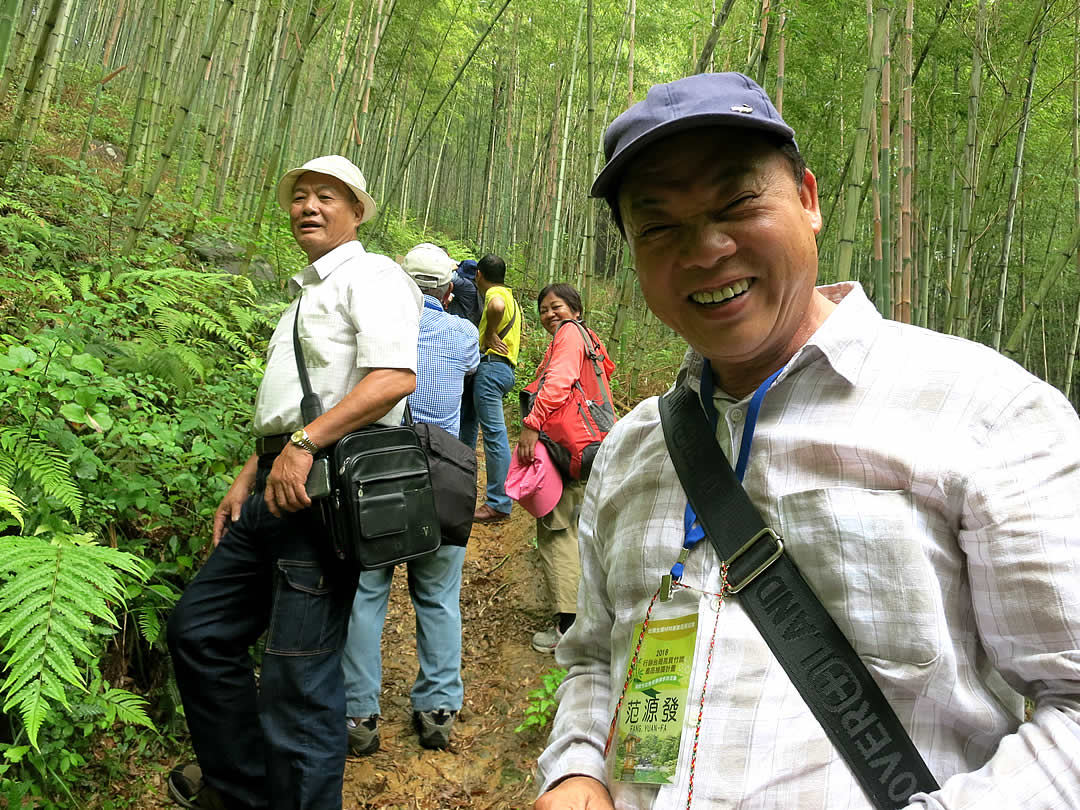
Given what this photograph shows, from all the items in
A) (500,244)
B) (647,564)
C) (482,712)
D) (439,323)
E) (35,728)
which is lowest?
(482,712)

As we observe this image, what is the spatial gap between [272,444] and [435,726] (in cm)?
147

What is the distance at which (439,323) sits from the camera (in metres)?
3.50

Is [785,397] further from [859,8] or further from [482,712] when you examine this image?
[859,8]

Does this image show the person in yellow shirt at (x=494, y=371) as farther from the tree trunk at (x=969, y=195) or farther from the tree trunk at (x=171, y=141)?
the tree trunk at (x=969, y=195)

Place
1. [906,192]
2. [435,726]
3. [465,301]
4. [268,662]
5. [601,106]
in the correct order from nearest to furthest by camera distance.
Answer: [268,662]
[435,726]
[906,192]
[465,301]
[601,106]

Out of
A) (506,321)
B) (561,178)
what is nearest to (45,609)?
(506,321)

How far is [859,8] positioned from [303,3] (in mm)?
6380

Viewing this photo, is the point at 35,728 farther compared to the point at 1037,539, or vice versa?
the point at 35,728

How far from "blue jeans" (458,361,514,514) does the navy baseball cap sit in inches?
157

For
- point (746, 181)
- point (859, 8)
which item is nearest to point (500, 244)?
point (859, 8)

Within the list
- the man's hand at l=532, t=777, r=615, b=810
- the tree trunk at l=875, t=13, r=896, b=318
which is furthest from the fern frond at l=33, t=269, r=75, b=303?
the tree trunk at l=875, t=13, r=896, b=318

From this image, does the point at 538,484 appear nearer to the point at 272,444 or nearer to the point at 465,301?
the point at 272,444

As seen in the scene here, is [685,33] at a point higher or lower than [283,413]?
higher

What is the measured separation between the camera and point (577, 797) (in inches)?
37.8
